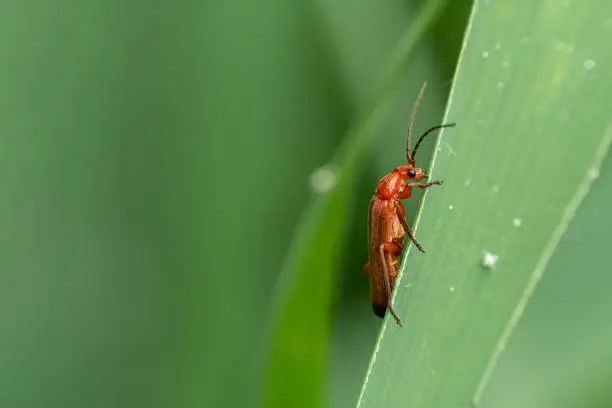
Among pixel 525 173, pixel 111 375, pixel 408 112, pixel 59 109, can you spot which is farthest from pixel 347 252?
pixel 525 173

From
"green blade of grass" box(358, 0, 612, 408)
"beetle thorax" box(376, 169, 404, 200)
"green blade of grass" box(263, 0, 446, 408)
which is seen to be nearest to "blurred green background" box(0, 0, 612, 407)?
"beetle thorax" box(376, 169, 404, 200)

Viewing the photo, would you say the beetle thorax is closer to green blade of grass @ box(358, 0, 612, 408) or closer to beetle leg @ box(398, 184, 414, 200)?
beetle leg @ box(398, 184, 414, 200)

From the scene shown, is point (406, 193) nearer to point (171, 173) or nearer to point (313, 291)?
point (313, 291)

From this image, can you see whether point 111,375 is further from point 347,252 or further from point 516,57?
point 516,57

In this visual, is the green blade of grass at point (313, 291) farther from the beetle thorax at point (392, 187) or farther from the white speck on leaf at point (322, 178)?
the beetle thorax at point (392, 187)

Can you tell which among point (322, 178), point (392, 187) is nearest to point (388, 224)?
point (392, 187)

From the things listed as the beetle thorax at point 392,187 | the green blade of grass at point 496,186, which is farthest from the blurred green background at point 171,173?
the green blade of grass at point 496,186
